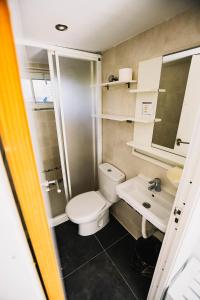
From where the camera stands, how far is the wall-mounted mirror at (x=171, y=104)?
110cm

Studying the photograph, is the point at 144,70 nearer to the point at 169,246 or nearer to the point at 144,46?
the point at 144,46

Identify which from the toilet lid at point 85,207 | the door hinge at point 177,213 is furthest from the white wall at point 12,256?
the toilet lid at point 85,207

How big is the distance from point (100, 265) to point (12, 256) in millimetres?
1459

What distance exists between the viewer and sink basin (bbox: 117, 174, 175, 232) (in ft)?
3.82

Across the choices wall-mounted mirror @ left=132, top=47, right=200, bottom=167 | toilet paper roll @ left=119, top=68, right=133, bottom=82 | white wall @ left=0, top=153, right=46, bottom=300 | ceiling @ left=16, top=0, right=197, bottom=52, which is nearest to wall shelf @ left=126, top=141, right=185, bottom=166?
wall-mounted mirror @ left=132, top=47, right=200, bottom=167

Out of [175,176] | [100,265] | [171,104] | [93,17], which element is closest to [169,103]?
[171,104]

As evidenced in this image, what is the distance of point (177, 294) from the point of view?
980 millimetres

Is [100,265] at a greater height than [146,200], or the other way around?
[146,200]

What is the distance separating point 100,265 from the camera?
1.55 metres

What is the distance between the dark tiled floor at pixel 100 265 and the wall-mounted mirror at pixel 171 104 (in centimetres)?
135

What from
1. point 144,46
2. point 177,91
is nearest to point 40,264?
point 177,91

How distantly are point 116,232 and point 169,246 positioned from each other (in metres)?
1.17

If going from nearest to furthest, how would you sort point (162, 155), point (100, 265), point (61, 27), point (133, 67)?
1. point (61, 27)
2. point (162, 155)
3. point (133, 67)
4. point (100, 265)

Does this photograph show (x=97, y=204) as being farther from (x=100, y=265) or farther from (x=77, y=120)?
(x=77, y=120)
